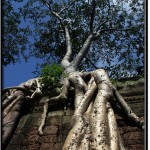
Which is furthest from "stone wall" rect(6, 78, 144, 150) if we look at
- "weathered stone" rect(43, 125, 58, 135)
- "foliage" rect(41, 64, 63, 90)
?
"foliage" rect(41, 64, 63, 90)

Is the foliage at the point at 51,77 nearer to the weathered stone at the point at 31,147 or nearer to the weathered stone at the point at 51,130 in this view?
the weathered stone at the point at 51,130

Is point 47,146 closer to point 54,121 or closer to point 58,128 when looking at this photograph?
point 58,128

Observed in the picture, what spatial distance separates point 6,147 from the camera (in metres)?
3.28

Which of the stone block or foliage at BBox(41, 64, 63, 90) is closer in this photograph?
the stone block

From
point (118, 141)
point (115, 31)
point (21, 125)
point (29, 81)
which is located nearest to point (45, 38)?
point (115, 31)

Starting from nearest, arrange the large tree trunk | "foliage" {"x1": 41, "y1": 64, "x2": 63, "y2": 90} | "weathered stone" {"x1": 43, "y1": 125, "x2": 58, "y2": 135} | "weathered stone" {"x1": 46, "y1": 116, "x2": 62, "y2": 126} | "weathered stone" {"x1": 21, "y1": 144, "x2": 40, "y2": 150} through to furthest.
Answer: the large tree trunk
"weathered stone" {"x1": 21, "y1": 144, "x2": 40, "y2": 150}
"weathered stone" {"x1": 43, "y1": 125, "x2": 58, "y2": 135}
"weathered stone" {"x1": 46, "y1": 116, "x2": 62, "y2": 126}
"foliage" {"x1": 41, "y1": 64, "x2": 63, "y2": 90}

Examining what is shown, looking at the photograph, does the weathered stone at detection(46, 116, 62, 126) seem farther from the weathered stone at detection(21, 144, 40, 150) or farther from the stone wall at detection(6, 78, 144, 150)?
the weathered stone at detection(21, 144, 40, 150)

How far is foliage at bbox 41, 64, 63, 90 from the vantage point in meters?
4.31

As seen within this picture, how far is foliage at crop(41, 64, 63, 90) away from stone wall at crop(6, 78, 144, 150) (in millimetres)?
446

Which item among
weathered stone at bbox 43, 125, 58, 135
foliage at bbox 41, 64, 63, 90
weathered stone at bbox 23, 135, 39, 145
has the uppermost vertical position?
foliage at bbox 41, 64, 63, 90

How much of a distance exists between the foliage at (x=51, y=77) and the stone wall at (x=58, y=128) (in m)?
0.45

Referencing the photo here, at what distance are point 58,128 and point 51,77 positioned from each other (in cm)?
124

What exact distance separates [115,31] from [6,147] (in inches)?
255

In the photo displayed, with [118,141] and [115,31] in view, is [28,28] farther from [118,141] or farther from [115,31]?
[118,141]
